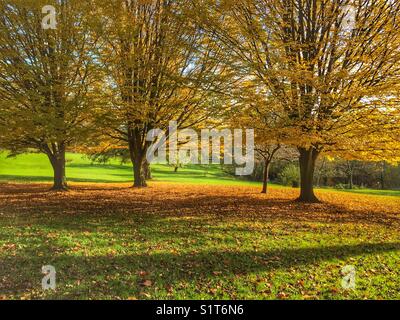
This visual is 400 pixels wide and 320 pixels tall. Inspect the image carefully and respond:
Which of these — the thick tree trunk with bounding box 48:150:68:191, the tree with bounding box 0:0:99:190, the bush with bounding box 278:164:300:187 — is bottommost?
the bush with bounding box 278:164:300:187

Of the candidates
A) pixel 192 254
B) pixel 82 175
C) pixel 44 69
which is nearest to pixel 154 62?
pixel 44 69

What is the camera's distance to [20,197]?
48.6 ft

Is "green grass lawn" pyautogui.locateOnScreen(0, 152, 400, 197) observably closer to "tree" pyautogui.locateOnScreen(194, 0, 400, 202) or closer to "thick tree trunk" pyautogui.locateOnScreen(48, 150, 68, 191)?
"thick tree trunk" pyautogui.locateOnScreen(48, 150, 68, 191)

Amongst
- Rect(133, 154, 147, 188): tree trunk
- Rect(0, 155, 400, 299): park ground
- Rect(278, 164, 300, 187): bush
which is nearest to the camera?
Rect(0, 155, 400, 299): park ground

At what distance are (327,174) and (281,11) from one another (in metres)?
36.2

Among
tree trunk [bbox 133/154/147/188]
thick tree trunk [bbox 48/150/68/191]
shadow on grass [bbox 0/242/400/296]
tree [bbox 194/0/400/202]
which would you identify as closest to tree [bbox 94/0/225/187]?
tree [bbox 194/0/400/202]

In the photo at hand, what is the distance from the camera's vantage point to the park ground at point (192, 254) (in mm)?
5277

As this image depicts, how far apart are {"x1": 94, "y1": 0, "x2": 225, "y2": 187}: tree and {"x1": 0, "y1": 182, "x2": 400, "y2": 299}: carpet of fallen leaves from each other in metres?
5.69

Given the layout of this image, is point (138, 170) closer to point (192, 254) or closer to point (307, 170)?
point (307, 170)

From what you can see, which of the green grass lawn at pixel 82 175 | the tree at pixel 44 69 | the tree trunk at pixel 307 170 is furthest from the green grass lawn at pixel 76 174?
the tree trunk at pixel 307 170

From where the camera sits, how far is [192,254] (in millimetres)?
6902

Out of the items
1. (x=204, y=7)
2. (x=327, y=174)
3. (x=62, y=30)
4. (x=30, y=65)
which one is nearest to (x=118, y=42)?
(x=62, y=30)

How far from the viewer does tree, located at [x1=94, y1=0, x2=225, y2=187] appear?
14117 mm

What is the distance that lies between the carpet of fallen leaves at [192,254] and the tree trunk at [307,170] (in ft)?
13.6
